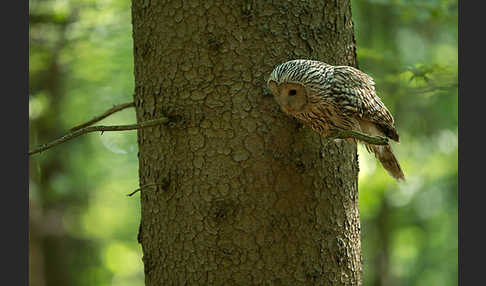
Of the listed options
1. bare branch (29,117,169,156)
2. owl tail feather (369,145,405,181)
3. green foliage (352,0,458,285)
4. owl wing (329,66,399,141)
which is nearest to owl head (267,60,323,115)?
owl wing (329,66,399,141)

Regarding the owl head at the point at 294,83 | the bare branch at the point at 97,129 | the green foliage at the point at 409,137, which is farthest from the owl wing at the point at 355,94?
the green foliage at the point at 409,137

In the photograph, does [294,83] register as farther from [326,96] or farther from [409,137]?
[409,137]

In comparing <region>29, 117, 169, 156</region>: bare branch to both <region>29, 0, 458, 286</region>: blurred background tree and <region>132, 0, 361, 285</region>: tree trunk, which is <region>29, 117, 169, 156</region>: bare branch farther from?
<region>29, 0, 458, 286</region>: blurred background tree

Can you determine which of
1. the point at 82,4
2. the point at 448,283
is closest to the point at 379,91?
the point at 82,4

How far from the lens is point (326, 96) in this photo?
268 centimetres

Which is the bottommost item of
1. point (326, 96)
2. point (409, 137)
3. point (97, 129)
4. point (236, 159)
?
point (236, 159)

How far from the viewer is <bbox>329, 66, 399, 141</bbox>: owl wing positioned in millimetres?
2680

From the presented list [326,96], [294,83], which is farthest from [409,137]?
[294,83]

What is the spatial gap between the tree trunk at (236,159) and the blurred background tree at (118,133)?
1.83 metres

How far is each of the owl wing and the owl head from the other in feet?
0.43

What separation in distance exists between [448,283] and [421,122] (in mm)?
8416

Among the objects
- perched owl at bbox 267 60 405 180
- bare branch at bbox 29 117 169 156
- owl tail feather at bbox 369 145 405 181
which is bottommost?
owl tail feather at bbox 369 145 405 181

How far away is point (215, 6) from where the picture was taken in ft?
8.40

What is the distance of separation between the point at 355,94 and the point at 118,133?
6.67 metres
